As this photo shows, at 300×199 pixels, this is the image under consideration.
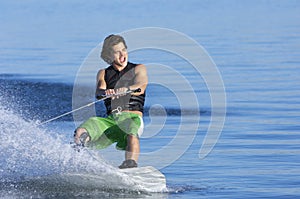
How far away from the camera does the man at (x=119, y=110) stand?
10.8 metres

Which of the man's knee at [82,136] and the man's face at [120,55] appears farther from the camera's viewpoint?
the man's face at [120,55]

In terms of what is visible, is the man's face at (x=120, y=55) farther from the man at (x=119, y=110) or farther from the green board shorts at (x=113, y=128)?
the green board shorts at (x=113, y=128)

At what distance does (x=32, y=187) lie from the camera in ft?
35.0

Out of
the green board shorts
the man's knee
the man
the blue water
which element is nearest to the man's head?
the man

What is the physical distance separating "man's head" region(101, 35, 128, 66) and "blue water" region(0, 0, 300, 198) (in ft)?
3.40

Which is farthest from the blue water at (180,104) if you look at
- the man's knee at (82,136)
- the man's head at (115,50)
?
the man's head at (115,50)

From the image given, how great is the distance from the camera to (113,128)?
10.9 metres

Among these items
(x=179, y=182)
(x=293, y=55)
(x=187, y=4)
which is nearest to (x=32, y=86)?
(x=293, y=55)

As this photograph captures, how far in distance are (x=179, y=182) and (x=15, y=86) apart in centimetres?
971

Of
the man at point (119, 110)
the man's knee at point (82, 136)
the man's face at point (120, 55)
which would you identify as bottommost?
the man's knee at point (82, 136)

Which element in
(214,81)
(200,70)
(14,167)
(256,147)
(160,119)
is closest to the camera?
(14,167)

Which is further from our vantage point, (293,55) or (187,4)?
(187,4)

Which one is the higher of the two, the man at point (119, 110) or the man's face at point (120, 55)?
the man's face at point (120, 55)

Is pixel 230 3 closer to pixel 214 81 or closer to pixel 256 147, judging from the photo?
pixel 214 81
